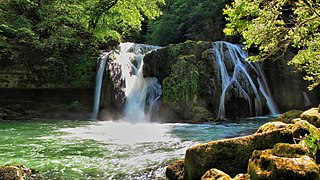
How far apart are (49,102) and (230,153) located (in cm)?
1705

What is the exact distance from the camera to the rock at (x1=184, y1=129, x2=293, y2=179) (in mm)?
4906

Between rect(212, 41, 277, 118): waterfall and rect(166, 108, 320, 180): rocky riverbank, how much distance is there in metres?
11.2

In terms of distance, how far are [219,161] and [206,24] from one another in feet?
69.4

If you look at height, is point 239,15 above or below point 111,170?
above

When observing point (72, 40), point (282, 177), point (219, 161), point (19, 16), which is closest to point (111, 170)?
point (219, 161)

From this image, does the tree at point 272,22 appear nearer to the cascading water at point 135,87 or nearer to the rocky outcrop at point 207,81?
the rocky outcrop at point 207,81

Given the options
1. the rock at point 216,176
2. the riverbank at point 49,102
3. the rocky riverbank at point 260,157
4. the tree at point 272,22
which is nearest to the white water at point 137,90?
the riverbank at point 49,102

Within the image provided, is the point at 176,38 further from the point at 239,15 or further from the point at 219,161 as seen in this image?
the point at 219,161

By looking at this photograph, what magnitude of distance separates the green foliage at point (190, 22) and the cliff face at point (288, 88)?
6.96 meters

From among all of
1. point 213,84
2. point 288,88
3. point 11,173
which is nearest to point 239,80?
point 213,84

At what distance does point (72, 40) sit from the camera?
20562 mm

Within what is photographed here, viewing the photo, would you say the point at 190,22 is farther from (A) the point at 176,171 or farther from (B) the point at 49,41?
(A) the point at 176,171

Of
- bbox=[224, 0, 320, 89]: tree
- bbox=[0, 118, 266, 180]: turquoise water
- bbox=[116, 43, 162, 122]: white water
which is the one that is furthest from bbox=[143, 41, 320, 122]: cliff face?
bbox=[224, 0, 320, 89]: tree

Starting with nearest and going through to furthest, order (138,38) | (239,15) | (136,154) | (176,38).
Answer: (239,15) < (136,154) < (176,38) < (138,38)
